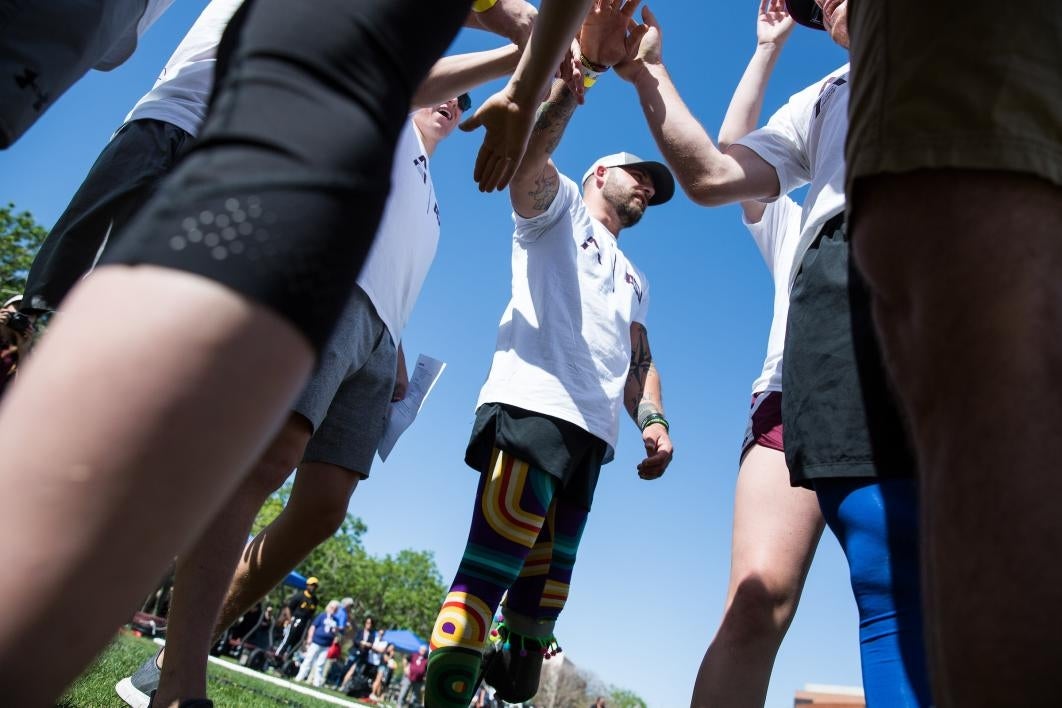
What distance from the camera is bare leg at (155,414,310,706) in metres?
2.23

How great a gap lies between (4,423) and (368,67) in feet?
1.42

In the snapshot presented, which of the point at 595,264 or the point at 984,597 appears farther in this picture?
the point at 595,264

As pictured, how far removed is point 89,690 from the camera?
9.37 ft

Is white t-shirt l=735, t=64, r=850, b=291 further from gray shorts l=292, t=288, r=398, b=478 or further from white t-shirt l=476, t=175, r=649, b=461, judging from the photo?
gray shorts l=292, t=288, r=398, b=478

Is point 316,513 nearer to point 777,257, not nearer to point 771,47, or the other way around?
point 777,257

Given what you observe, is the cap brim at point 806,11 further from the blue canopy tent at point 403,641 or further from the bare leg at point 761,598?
the blue canopy tent at point 403,641

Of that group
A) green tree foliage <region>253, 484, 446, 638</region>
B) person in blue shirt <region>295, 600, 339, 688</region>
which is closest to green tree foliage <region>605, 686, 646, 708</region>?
green tree foliage <region>253, 484, 446, 638</region>

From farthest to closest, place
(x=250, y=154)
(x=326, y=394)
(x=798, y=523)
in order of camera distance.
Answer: (x=326, y=394), (x=798, y=523), (x=250, y=154)

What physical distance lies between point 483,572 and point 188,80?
7.84 feet

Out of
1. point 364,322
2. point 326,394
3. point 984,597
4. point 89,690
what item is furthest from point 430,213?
point 984,597

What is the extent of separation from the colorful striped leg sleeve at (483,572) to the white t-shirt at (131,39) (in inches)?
85.2

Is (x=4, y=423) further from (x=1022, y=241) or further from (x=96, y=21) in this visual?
(x=96, y=21)

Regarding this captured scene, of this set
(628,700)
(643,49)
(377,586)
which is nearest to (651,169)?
(643,49)

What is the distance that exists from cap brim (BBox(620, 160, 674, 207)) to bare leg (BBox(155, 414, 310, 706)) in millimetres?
3206
